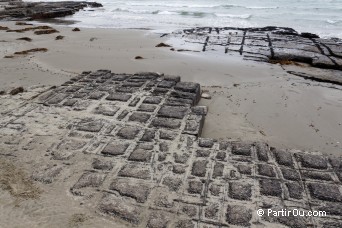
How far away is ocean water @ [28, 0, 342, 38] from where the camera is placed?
18.6 metres

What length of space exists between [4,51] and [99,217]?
30.7ft

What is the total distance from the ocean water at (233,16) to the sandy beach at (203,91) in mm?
5999

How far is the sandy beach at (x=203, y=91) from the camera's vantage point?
3.69 meters

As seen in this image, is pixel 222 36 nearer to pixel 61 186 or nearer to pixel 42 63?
pixel 42 63

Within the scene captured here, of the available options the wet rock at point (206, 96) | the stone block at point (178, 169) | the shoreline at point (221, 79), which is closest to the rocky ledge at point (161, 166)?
the stone block at point (178, 169)

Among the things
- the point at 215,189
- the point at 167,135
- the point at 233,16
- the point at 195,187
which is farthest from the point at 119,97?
the point at 233,16

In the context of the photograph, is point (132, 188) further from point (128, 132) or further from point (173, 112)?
point (173, 112)

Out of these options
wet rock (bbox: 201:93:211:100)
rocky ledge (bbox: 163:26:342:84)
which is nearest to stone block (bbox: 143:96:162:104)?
wet rock (bbox: 201:93:211:100)

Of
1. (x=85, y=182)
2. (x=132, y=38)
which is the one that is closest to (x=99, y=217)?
(x=85, y=182)

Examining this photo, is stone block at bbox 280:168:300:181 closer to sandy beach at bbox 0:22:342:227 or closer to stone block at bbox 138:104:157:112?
sandy beach at bbox 0:22:342:227

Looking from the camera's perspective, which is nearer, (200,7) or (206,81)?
(206,81)

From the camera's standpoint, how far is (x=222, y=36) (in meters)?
13.8

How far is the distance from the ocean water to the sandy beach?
236 inches

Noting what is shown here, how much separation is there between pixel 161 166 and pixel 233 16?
20.8 m
